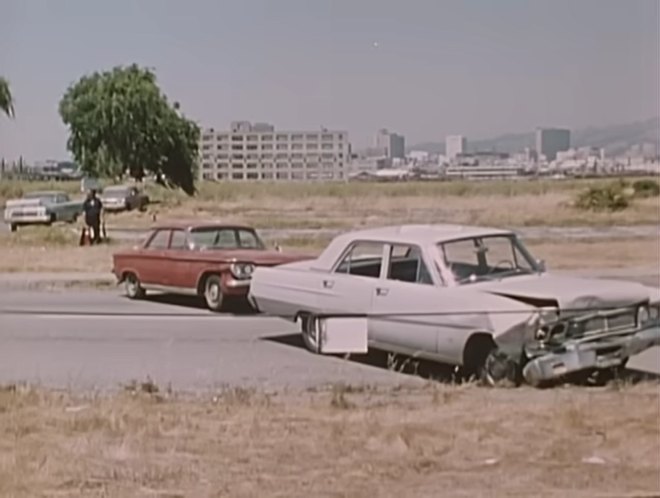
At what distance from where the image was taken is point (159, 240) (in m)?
5.03

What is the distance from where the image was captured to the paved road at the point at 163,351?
15.7ft

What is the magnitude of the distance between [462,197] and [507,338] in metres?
0.70

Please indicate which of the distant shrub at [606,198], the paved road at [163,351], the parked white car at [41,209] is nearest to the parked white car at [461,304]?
the paved road at [163,351]

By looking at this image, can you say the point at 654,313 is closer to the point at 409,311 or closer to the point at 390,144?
the point at 409,311

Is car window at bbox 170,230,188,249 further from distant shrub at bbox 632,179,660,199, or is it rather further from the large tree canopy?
distant shrub at bbox 632,179,660,199

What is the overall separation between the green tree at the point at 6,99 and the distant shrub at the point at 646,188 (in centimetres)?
279

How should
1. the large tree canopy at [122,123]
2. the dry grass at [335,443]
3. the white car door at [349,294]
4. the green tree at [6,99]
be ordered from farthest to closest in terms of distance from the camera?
the white car door at [349,294] → the large tree canopy at [122,123] → the green tree at [6,99] → the dry grass at [335,443]

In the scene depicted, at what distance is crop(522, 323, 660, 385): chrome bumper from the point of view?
4.65 meters

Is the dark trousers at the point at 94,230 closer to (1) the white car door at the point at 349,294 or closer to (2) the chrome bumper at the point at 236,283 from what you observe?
(2) the chrome bumper at the point at 236,283

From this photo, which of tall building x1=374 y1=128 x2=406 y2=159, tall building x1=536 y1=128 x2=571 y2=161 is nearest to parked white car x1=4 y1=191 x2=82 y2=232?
tall building x1=374 y1=128 x2=406 y2=159

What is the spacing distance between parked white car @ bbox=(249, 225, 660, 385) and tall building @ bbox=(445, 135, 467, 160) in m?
0.36

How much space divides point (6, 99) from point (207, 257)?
114 centimetres

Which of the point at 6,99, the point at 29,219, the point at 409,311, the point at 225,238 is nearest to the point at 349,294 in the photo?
the point at 409,311

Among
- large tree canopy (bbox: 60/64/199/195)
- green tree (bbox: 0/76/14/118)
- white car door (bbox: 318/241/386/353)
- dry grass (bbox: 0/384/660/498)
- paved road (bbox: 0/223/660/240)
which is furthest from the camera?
paved road (bbox: 0/223/660/240)
